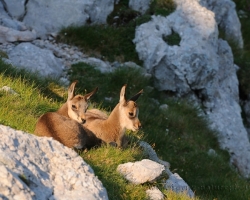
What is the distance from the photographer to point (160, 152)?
48.5 ft

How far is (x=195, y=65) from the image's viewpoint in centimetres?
1781

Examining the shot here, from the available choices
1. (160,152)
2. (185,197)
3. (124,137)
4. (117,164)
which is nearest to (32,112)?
(124,137)

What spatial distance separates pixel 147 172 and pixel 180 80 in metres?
9.57

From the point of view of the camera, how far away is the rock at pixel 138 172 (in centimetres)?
852

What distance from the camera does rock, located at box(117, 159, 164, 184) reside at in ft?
27.9

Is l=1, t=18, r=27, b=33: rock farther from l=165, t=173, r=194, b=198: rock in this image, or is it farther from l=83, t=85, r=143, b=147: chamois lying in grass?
l=165, t=173, r=194, b=198: rock

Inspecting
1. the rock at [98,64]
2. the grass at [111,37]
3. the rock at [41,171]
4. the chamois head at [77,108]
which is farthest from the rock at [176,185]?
the grass at [111,37]

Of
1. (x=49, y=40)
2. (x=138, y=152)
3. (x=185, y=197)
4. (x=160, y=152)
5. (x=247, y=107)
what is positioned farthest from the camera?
(x=247, y=107)

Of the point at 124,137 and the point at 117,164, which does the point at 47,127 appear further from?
the point at 124,137

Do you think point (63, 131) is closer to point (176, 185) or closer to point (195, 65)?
point (176, 185)

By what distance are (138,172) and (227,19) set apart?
1421 centimetres

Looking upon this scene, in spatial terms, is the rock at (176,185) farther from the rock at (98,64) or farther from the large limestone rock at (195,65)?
the large limestone rock at (195,65)

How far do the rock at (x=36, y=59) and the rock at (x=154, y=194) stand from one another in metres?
7.43

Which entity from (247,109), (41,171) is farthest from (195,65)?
(41,171)
